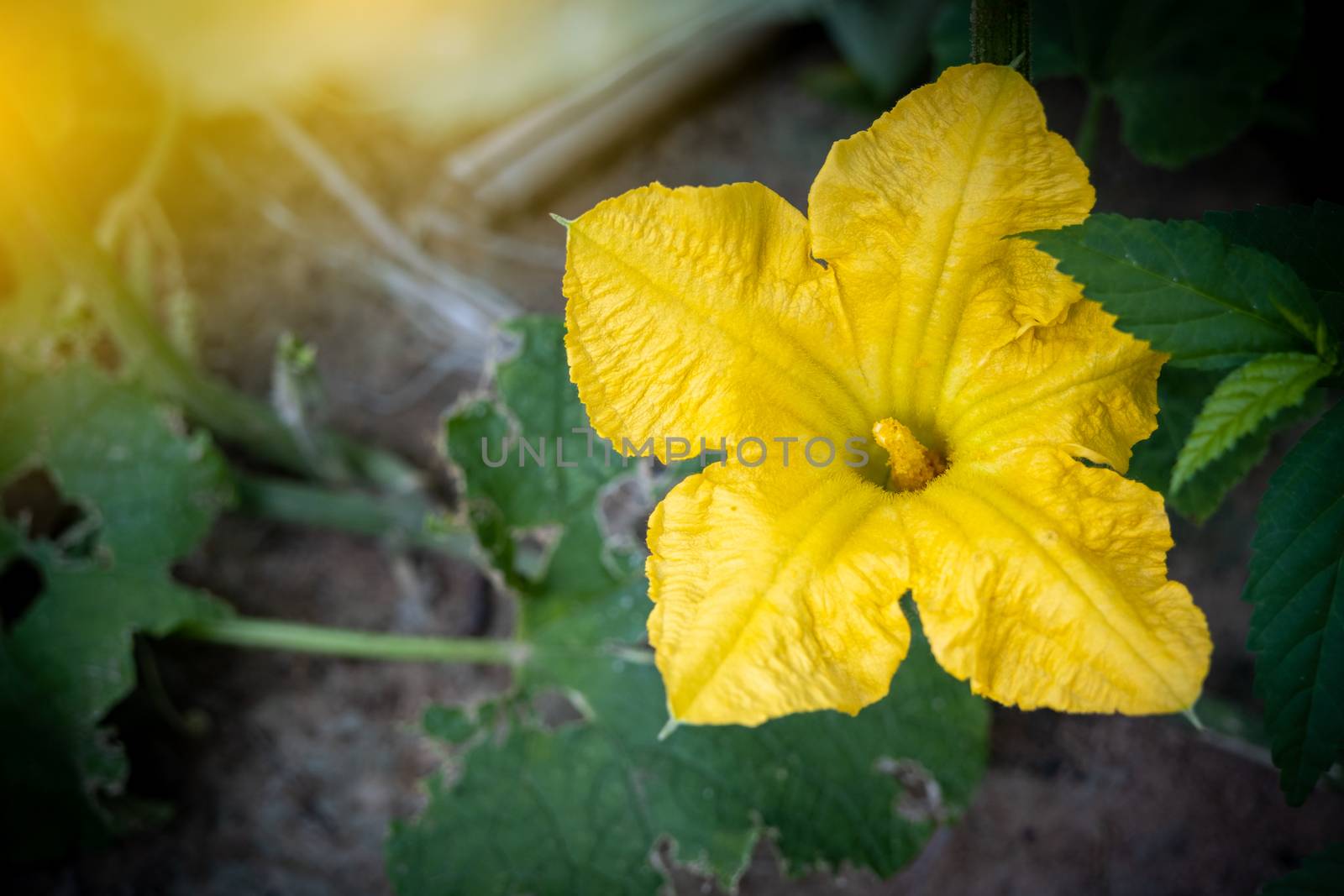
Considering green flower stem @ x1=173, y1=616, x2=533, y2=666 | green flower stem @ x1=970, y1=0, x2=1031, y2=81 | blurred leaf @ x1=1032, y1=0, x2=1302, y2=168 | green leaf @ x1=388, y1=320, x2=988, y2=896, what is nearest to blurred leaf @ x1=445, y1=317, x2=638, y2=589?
green leaf @ x1=388, y1=320, x2=988, y2=896

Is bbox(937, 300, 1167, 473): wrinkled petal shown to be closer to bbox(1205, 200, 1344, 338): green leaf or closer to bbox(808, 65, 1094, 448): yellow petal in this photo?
bbox(808, 65, 1094, 448): yellow petal

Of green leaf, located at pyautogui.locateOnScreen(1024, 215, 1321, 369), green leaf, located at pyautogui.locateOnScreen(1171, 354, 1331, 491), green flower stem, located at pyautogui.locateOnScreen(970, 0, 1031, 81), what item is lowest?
green leaf, located at pyautogui.locateOnScreen(1171, 354, 1331, 491)

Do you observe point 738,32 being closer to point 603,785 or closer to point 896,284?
point 896,284

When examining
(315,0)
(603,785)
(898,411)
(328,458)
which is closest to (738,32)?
(315,0)

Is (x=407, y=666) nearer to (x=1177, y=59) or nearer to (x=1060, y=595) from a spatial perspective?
(x=1060, y=595)

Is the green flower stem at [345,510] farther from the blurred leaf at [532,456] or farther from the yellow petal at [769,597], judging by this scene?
the yellow petal at [769,597]

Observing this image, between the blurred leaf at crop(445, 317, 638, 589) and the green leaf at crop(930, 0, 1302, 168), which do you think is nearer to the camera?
the blurred leaf at crop(445, 317, 638, 589)
